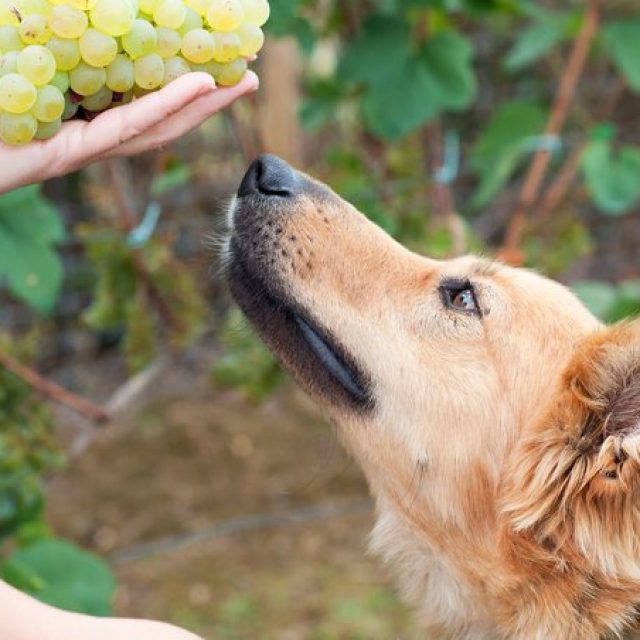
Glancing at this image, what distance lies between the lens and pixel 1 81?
4.34ft

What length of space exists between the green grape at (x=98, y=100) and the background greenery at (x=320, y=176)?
949mm

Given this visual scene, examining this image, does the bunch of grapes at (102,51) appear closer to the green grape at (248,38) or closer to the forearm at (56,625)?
the green grape at (248,38)

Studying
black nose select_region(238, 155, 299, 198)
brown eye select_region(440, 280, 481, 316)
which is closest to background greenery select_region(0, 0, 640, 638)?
black nose select_region(238, 155, 299, 198)

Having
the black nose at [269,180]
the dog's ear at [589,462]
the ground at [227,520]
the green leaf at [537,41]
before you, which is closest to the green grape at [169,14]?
the black nose at [269,180]

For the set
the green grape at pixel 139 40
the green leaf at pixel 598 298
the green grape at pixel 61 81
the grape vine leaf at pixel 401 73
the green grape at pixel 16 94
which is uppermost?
the green grape at pixel 139 40

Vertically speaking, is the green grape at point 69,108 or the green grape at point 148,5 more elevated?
the green grape at point 148,5

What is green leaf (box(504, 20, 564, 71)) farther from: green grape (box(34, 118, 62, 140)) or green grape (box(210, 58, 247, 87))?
green grape (box(34, 118, 62, 140))

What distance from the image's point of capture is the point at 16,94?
1290 mm

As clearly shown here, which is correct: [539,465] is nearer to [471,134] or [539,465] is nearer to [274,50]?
[274,50]

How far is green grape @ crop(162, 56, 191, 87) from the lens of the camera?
1463 mm

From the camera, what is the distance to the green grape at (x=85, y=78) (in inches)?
54.9

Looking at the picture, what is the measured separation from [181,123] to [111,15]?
19 centimetres

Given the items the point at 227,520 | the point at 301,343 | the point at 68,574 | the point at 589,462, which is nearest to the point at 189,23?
the point at 301,343

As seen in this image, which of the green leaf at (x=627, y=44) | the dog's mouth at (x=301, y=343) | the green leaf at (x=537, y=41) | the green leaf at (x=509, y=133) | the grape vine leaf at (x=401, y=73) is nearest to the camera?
the dog's mouth at (x=301, y=343)
